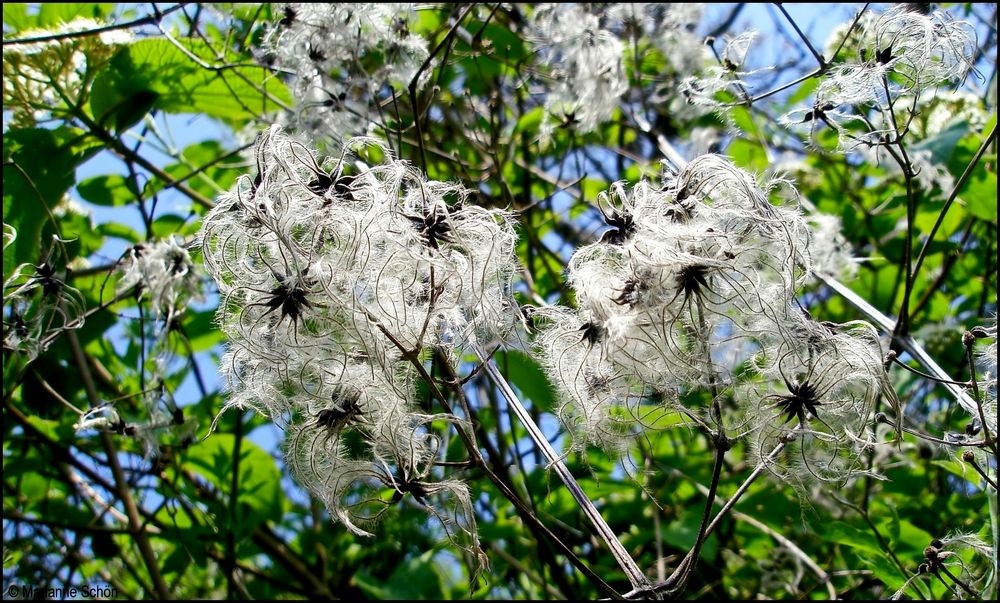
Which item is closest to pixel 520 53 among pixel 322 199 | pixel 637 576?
pixel 322 199

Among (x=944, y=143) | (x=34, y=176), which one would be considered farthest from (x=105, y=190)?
(x=944, y=143)

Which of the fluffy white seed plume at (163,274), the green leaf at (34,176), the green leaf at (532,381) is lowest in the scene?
the green leaf at (532,381)

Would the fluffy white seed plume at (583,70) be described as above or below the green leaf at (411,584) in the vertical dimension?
above

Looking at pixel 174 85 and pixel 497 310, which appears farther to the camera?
pixel 174 85

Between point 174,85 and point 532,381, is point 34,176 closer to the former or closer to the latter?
point 174,85

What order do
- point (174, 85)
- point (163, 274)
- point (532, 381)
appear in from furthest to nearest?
1. point (174, 85)
2. point (163, 274)
3. point (532, 381)

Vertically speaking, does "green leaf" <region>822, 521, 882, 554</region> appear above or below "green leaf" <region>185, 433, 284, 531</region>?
below

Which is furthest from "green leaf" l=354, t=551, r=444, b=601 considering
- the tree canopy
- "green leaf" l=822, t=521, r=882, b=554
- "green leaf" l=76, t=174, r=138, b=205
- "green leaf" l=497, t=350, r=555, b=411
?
"green leaf" l=76, t=174, r=138, b=205

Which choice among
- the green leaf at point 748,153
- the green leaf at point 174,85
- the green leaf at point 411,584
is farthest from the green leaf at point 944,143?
the green leaf at point 411,584

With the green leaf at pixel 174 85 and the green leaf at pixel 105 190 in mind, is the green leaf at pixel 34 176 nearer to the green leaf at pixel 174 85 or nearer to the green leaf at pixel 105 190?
the green leaf at pixel 174 85

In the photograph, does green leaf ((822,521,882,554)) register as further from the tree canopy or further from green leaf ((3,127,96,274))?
green leaf ((3,127,96,274))

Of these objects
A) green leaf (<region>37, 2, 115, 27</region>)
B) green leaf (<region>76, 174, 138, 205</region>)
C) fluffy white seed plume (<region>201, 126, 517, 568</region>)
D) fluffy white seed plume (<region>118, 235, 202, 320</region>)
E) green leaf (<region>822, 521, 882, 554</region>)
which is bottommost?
green leaf (<region>822, 521, 882, 554</region>)

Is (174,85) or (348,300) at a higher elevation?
(174,85)
